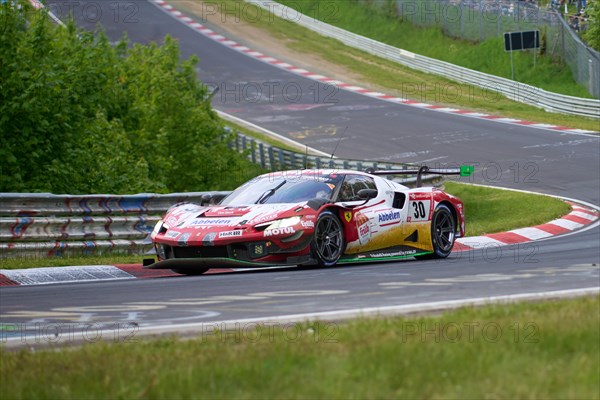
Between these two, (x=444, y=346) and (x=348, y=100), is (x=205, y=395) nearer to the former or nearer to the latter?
(x=444, y=346)

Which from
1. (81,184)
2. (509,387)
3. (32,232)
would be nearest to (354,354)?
(509,387)

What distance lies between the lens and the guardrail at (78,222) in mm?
13766

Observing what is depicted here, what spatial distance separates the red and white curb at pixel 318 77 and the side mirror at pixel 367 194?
1944cm

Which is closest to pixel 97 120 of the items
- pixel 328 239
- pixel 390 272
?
pixel 328 239

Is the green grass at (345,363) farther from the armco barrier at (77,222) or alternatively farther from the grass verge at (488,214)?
the armco barrier at (77,222)

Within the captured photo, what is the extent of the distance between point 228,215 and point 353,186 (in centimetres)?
179

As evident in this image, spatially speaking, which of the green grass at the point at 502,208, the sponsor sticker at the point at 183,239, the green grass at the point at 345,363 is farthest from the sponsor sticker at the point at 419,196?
the green grass at the point at 345,363

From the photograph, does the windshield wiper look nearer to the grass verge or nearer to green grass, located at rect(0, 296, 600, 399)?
the grass verge

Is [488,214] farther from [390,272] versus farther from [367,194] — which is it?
[390,272]

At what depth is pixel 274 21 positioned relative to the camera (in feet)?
177

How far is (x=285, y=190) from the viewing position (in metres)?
12.7

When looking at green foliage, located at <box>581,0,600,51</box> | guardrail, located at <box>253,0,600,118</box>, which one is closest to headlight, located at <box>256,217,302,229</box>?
guardrail, located at <box>253,0,600,118</box>

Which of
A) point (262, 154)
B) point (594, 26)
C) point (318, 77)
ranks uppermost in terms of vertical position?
point (594, 26)

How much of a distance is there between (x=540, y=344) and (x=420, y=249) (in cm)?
783
